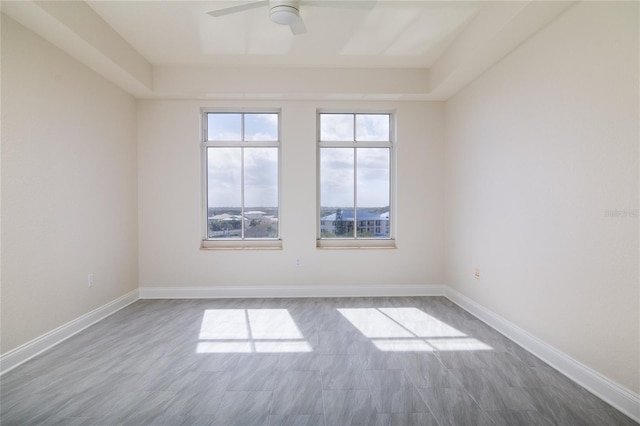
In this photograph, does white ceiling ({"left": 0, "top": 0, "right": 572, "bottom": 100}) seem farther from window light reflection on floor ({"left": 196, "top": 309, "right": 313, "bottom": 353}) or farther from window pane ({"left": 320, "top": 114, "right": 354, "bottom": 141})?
window light reflection on floor ({"left": 196, "top": 309, "right": 313, "bottom": 353})

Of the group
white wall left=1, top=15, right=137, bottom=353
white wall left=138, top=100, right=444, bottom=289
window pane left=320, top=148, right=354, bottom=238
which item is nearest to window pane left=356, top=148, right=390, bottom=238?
window pane left=320, top=148, right=354, bottom=238

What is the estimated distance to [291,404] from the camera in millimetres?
1938

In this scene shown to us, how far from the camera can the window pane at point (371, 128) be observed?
4398mm

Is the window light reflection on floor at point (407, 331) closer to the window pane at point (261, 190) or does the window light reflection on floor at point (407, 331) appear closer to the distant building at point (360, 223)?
the distant building at point (360, 223)

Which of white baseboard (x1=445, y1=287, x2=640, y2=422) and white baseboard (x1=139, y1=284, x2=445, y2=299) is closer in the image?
white baseboard (x1=445, y1=287, x2=640, y2=422)

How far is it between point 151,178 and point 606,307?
4783 millimetres

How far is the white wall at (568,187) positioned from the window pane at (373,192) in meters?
1.30

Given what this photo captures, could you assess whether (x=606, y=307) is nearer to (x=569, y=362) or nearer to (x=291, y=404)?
(x=569, y=362)

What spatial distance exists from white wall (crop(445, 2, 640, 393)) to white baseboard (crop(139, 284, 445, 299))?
953mm

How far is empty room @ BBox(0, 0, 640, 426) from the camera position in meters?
1.97

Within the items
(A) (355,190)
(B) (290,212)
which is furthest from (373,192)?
(B) (290,212)

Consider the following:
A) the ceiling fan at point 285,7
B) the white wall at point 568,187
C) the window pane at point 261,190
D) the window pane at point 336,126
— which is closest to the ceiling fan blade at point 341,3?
the ceiling fan at point 285,7

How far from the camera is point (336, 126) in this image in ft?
14.4

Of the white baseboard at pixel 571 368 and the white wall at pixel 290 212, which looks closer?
the white baseboard at pixel 571 368
